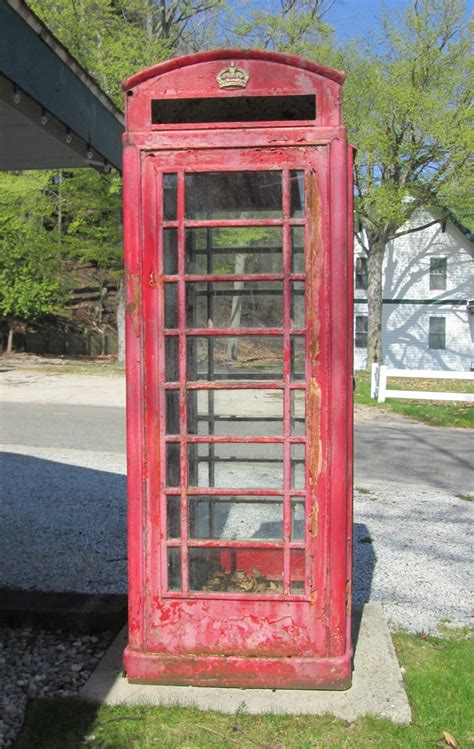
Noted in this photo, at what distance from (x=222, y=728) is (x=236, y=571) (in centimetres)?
78

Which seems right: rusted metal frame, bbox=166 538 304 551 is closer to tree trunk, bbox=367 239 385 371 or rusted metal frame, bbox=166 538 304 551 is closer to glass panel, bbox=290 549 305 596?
glass panel, bbox=290 549 305 596

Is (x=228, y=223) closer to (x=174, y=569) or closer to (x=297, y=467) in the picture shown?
(x=297, y=467)

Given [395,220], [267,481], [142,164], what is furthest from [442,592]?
[395,220]

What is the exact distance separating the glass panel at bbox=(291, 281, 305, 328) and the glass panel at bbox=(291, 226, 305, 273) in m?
0.07

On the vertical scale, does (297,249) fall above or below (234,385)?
above

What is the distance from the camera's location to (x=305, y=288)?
3146 millimetres

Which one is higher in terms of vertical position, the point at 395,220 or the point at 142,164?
the point at 395,220

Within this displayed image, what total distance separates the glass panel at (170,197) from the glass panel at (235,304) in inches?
13.6

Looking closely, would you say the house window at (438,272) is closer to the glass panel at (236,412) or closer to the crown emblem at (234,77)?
the glass panel at (236,412)

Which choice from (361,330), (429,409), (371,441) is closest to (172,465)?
(371,441)

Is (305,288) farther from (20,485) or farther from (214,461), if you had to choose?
(20,485)

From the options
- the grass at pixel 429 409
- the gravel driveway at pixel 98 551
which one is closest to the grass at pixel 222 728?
the gravel driveway at pixel 98 551

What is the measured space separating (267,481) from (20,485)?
4.72m

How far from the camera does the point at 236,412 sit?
365cm
